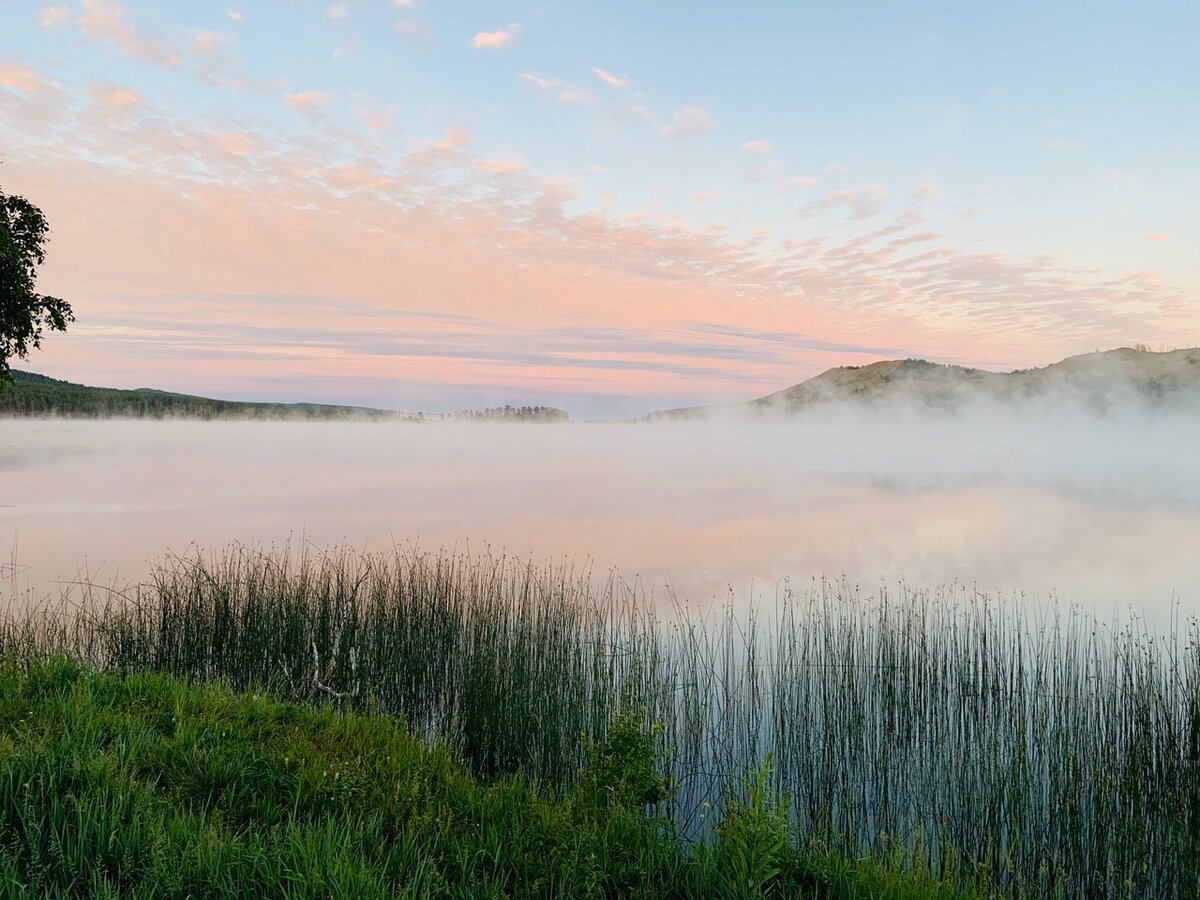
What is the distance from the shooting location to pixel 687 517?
2225 centimetres

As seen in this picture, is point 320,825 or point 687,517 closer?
point 320,825

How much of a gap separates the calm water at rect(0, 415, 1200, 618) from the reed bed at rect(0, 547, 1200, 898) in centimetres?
479

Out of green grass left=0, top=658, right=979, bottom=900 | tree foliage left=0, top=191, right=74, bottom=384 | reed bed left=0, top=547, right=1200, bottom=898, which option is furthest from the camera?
tree foliage left=0, top=191, right=74, bottom=384

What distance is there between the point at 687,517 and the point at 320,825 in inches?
762

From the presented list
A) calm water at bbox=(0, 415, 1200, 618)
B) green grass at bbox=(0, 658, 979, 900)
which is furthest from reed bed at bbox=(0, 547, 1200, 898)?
calm water at bbox=(0, 415, 1200, 618)

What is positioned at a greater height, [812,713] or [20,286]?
[20,286]

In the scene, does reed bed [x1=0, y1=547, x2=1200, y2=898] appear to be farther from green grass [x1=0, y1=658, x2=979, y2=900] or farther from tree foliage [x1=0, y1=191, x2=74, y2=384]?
tree foliage [x1=0, y1=191, x2=74, y2=384]

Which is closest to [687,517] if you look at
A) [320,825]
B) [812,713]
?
[812,713]

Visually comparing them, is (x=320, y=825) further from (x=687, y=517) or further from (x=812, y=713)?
(x=687, y=517)

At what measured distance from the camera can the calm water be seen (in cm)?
1402

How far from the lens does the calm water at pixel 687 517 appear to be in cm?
1402

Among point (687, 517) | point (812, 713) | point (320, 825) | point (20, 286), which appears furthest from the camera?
point (687, 517)

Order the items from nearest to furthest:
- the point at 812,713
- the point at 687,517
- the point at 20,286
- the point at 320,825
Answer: the point at 320,825
the point at 812,713
the point at 20,286
the point at 687,517

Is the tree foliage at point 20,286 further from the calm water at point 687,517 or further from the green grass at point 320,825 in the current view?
the green grass at point 320,825
